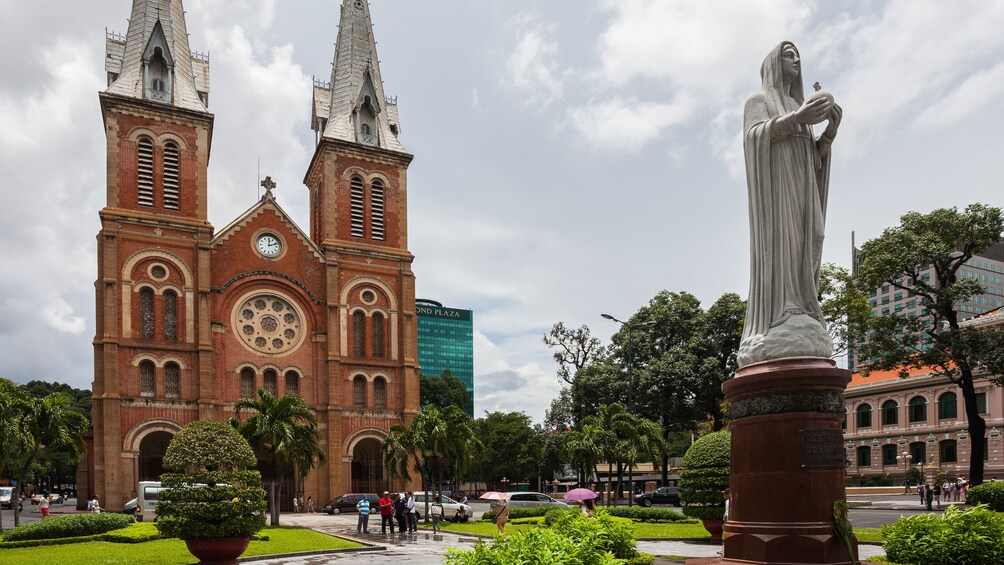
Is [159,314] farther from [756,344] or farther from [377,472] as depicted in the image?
[756,344]

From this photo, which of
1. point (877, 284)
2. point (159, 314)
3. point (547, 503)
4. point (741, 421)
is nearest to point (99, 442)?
point (159, 314)

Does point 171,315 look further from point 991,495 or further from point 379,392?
point 991,495

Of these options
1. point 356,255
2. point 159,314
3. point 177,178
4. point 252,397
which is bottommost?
point 252,397

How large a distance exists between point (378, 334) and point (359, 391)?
143 inches

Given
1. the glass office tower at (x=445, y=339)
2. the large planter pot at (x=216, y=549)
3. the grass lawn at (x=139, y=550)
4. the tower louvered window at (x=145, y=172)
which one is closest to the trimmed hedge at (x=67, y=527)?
the grass lawn at (x=139, y=550)

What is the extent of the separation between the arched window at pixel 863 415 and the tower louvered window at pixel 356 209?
1463 inches

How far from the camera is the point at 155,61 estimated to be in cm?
4772

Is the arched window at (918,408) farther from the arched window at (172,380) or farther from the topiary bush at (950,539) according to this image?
the topiary bush at (950,539)

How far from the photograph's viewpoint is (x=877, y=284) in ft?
114

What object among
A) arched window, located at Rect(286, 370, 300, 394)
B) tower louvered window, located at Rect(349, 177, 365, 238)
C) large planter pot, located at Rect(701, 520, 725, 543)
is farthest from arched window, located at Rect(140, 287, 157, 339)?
large planter pot, located at Rect(701, 520, 725, 543)

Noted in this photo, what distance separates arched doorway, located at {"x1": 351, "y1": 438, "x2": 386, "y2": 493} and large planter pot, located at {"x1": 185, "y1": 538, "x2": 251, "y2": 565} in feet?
109

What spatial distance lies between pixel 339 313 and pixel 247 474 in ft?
111

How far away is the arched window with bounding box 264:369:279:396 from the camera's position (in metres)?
47.2

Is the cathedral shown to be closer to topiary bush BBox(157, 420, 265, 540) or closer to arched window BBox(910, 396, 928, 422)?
topiary bush BBox(157, 420, 265, 540)
